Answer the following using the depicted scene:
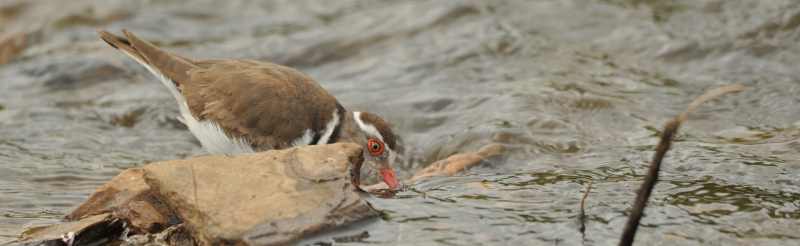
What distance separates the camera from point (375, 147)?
696 cm

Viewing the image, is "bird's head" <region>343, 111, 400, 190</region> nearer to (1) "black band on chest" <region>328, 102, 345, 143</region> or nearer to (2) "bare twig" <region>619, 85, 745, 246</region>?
(1) "black band on chest" <region>328, 102, 345, 143</region>

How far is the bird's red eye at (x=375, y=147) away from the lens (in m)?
6.93

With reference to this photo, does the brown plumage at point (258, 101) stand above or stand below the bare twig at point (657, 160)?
above

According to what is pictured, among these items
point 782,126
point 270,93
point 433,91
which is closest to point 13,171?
point 270,93

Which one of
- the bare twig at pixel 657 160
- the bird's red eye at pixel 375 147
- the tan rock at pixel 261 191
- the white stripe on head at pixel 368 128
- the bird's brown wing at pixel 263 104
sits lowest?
the bare twig at pixel 657 160

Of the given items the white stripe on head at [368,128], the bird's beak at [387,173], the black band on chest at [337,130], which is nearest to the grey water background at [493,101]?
the bird's beak at [387,173]

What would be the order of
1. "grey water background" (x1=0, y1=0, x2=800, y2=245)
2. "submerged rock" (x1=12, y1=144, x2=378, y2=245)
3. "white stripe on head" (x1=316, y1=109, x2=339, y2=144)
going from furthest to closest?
"white stripe on head" (x1=316, y1=109, x2=339, y2=144) → "grey water background" (x1=0, y1=0, x2=800, y2=245) → "submerged rock" (x1=12, y1=144, x2=378, y2=245)

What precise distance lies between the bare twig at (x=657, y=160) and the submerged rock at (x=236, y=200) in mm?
1457

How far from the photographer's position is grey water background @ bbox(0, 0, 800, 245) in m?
5.13

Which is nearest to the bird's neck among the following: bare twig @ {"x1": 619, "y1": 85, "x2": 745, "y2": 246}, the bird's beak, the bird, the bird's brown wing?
the bird

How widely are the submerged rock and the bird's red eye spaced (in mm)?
1422

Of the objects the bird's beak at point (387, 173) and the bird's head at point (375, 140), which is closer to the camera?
the bird's beak at point (387, 173)

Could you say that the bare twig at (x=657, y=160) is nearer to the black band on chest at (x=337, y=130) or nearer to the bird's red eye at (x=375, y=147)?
the bird's red eye at (x=375, y=147)

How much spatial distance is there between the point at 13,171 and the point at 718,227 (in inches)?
190
